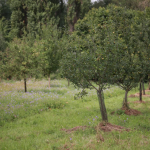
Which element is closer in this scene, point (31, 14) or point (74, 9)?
point (74, 9)

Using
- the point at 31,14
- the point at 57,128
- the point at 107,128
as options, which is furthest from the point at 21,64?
the point at 31,14

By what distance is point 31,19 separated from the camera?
30750 mm

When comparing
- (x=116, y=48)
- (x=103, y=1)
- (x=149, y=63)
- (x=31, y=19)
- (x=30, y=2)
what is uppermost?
(x=103, y=1)

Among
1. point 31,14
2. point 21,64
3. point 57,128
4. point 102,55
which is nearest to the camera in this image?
point 102,55

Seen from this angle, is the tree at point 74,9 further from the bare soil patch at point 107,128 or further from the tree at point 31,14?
the bare soil patch at point 107,128

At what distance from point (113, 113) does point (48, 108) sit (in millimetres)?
3674

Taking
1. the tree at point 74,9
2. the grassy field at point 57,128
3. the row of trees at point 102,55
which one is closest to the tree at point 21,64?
the row of trees at point 102,55

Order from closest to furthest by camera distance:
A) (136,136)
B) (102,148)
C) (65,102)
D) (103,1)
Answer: (102,148) → (136,136) → (65,102) → (103,1)

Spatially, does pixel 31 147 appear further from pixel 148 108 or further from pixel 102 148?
pixel 148 108

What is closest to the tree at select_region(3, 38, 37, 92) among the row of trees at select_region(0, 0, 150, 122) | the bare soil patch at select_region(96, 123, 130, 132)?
the row of trees at select_region(0, 0, 150, 122)

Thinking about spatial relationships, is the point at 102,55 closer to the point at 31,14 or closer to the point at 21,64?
the point at 21,64

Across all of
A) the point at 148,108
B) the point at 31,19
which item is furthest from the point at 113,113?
the point at 31,19

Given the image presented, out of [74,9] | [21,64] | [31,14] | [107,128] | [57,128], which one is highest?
[74,9]

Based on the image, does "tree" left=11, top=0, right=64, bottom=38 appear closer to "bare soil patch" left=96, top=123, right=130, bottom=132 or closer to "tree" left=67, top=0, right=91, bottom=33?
"tree" left=67, top=0, right=91, bottom=33
